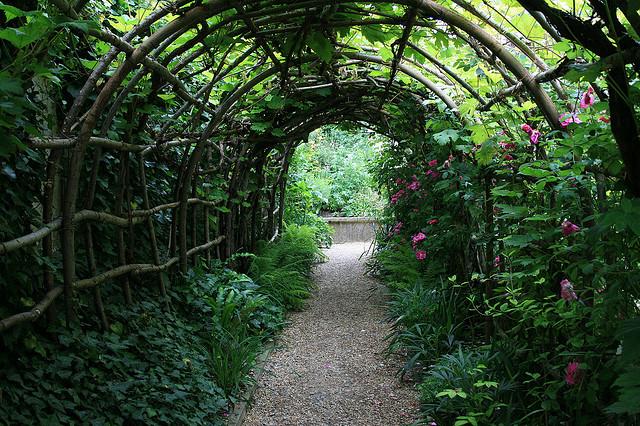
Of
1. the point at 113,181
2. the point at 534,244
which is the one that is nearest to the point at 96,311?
the point at 113,181

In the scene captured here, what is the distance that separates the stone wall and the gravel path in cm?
743

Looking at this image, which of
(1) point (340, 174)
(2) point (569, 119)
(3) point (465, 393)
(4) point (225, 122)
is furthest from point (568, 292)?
(1) point (340, 174)

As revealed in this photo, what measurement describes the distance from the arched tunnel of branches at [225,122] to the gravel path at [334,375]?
876mm

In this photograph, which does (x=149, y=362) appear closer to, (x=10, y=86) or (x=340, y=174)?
(x=10, y=86)

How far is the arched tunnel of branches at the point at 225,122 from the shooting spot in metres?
1.29

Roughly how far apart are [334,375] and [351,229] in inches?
392

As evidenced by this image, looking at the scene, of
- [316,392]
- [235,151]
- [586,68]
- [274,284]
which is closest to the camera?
[586,68]

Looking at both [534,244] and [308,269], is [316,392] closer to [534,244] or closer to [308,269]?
[534,244]

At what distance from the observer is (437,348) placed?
144 inches

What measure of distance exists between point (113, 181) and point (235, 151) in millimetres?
2417

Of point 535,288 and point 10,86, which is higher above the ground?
point 10,86

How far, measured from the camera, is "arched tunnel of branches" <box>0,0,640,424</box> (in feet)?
4.25

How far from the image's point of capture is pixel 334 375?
3.95 m

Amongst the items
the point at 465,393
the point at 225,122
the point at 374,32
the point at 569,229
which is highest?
the point at 374,32
